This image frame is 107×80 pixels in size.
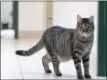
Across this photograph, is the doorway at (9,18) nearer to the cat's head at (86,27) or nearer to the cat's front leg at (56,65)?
the cat's front leg at (56,65)

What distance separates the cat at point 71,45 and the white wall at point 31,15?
387 cm

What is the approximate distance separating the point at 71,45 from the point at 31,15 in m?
4.31

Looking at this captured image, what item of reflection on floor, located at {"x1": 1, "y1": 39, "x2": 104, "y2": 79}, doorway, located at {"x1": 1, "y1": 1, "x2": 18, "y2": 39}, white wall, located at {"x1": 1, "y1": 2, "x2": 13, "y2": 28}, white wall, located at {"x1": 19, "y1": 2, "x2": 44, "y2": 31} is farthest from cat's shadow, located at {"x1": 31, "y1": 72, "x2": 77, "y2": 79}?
white wall, located at {"x1": 1, "y1": 2, "x2": 13, "y2": 28}

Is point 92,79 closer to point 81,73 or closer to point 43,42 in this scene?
point 81,73

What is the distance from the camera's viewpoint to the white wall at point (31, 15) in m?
6.66

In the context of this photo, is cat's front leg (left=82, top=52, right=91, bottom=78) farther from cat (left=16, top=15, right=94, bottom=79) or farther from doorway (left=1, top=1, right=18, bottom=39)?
doorway (left=1, top=1, right=18, bottom=39)

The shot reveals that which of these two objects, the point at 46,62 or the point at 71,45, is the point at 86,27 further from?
the point at 46,62

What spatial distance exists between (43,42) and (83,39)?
0.45 m

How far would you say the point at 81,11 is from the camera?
406cm

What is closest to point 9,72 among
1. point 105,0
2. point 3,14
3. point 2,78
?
point 2,78

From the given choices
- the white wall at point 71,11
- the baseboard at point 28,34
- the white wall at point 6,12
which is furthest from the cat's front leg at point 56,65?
the white wall at point 6,12

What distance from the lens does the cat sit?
2.38 metres

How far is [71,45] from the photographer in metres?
2.47

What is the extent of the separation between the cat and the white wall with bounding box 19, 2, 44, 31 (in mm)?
3868
